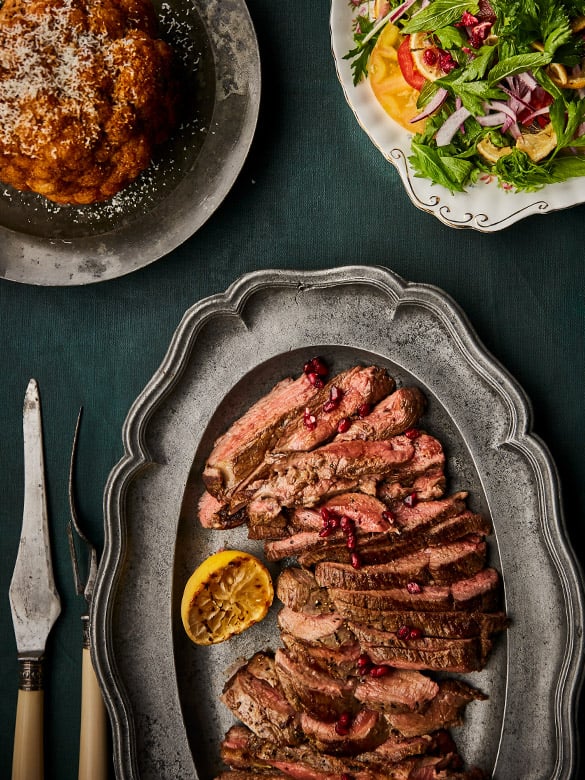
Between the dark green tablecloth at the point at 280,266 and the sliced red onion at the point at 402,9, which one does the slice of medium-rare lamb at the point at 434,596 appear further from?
the sliced red onion at the point at 402,9

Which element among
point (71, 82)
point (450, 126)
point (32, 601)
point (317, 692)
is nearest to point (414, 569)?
point (317, 692)

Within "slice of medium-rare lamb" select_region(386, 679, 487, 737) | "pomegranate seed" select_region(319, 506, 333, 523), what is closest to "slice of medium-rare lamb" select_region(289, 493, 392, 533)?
"pomegranate seed" select_region(319, 506, 333, 523)

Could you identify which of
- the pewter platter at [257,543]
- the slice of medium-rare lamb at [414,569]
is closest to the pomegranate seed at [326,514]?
the slice of medium-rare lamb at [414,569]

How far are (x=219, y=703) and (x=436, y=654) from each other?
44.5 inches

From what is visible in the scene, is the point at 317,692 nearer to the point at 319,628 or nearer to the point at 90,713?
the point at 319,628

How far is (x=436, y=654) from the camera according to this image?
341 cm

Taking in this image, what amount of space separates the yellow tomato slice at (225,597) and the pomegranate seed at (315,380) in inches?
35.1

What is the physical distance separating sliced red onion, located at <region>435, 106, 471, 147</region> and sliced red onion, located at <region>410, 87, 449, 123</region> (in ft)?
0.25

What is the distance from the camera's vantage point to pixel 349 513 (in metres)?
3.46

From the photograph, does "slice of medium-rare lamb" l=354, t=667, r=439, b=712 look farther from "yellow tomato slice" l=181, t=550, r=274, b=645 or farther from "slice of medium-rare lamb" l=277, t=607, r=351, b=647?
"yellow tomato slice" l=181, t=550, r=274, b=645

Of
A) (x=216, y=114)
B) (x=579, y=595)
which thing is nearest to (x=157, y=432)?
(x=216, y=114)

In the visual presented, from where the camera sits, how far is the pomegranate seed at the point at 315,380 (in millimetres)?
3586

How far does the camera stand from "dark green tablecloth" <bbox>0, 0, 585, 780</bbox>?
12.2 feet

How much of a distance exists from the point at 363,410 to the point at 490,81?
5.20 ft
